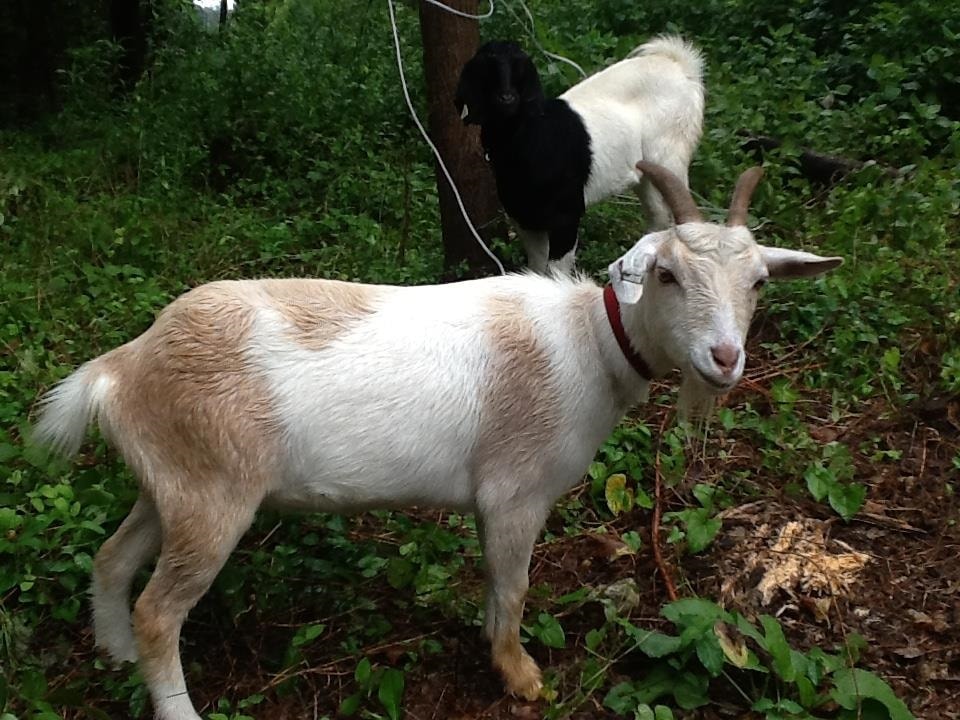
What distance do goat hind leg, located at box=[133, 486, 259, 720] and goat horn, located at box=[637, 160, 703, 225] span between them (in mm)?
1532

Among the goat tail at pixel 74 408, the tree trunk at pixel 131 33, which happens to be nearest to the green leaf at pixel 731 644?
the goat tail at pixel 74 408

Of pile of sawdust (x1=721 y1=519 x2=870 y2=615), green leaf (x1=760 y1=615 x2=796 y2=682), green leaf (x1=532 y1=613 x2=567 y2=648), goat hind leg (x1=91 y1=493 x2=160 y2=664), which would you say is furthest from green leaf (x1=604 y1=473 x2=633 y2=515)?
goat hind leg (x1=91 y1=493 x2=160 y2=664)

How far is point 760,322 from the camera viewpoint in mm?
4848

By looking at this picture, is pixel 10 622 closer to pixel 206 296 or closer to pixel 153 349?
pixel 153 349

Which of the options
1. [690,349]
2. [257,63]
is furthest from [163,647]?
[257,63]

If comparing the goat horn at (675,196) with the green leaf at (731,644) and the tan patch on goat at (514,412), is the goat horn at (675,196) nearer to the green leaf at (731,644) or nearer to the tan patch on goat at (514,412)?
the tan patch on goat at (514,412)

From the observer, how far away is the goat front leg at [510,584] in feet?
9.02

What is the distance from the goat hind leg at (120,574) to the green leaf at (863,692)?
2176mm

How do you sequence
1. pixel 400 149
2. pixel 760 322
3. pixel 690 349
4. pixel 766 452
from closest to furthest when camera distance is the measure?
pixel 690 349 → pixel 766 452 → pixel 760 322 → pixel 400 149

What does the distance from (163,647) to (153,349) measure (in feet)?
2.84

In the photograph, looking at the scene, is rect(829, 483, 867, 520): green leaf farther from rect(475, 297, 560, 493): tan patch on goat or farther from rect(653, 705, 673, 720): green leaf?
rect(475, 297, 560, 493): tan patch on goat

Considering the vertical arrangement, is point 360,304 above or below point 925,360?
above

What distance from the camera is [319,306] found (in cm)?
266

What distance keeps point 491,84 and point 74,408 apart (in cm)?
301
